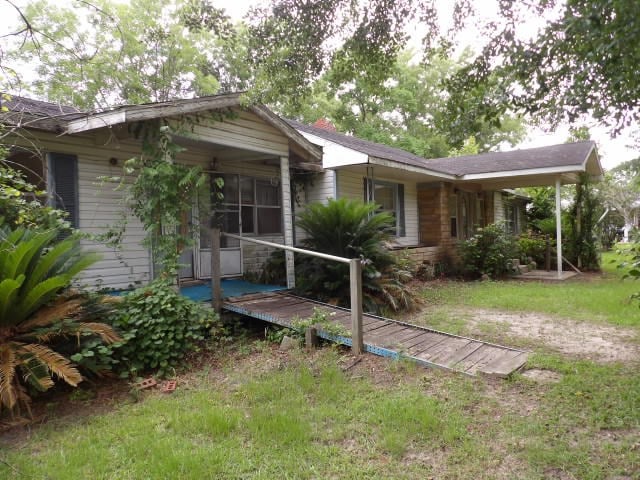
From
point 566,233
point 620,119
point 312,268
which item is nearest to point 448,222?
point 566,233

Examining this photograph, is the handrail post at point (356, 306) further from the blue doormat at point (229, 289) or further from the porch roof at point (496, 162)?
the porch roof at point (496, 162)

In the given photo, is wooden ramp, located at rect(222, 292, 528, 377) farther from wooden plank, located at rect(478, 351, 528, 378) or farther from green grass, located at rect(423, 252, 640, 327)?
green grass, located at rect(423, 252, 640, 327)

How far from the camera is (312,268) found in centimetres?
749

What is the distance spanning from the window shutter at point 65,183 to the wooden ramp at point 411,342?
7.96 feet

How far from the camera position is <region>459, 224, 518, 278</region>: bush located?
1193cm

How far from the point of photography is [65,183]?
18.7 feet

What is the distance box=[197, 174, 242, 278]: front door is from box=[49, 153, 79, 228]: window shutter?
2.19 metres

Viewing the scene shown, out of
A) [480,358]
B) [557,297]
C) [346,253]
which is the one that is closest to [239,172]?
[346,253]

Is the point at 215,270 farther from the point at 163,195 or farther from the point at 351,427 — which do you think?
the point at 351,427

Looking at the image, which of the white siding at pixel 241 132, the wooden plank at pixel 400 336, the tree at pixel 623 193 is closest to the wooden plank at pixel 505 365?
the wooden plank at pixel 400 336

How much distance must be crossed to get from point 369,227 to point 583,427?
477 cm

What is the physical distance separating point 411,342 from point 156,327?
9.39 ft

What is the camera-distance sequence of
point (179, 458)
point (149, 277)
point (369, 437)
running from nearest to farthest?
point (179, 458) < point (369, 437) < point (149, 277)

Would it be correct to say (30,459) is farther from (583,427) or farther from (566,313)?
(566,313)
